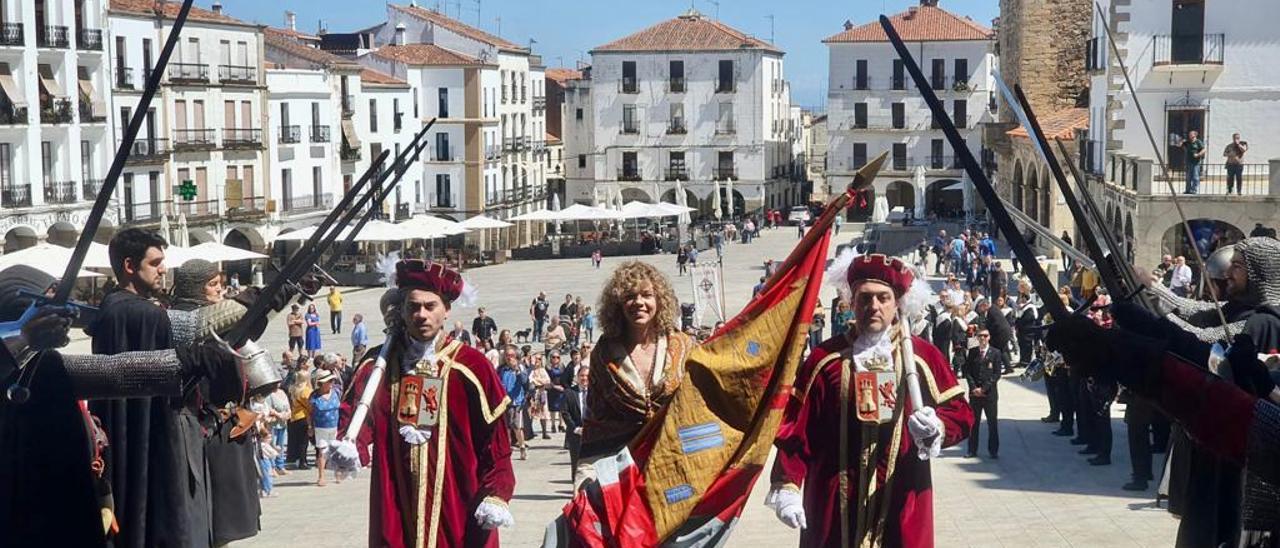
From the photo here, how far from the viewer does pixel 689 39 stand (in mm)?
92812

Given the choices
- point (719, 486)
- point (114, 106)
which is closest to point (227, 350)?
point (719, 486)

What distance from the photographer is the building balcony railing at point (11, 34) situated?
4844 centimetres

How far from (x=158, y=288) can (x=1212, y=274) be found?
5130 millimetres

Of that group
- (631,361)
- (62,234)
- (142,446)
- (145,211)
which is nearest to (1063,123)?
(62,234)

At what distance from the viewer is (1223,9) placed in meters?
35.6

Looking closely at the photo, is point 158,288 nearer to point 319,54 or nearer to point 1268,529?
point 1268,529

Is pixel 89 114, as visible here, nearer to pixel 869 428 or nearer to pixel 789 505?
pixel 869 428

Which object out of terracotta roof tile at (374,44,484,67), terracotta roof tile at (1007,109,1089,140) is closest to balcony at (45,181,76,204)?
terracotta roof tile at (1007,109,1089,140)

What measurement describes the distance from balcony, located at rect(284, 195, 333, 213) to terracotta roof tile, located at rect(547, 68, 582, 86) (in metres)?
35.4

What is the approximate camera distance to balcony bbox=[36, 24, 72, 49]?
165ft

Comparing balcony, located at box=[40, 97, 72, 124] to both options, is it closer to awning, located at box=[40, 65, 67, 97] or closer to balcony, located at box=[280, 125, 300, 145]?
awning, located at box=[40, 65, 67, 97]

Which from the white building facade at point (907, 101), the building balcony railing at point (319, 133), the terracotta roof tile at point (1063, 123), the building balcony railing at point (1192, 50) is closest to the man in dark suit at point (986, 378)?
the building balcony railing at point (1192, 50)

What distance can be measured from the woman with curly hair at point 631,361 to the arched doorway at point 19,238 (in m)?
41.8

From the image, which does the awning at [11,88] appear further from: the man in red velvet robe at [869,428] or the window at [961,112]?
the window at [961,112]
